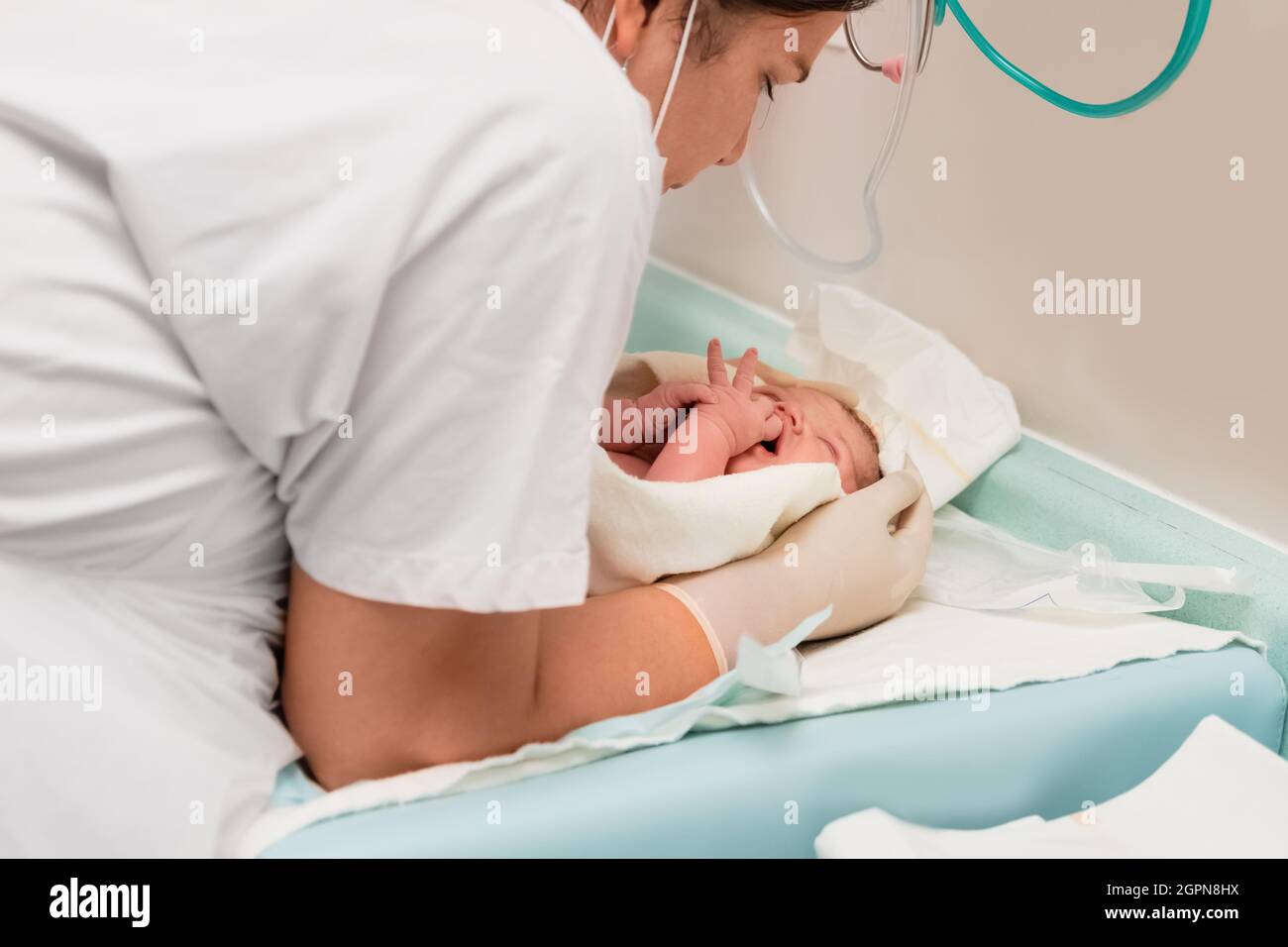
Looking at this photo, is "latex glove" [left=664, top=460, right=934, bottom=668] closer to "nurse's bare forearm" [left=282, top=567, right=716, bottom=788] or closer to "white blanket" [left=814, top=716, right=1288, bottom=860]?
"nurse's bare forearm" [left=282, top=567, right=716, bottom=788]

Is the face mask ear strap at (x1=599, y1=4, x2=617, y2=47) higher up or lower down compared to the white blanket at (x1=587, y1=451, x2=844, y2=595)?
higher up

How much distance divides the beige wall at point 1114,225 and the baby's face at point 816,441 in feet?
0.78

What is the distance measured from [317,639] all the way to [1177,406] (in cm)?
95

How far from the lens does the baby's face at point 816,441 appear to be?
4.37 feet

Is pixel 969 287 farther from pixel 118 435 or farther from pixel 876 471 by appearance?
pixel 118 435

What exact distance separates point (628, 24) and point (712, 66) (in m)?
0.09

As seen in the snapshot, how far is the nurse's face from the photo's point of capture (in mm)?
892

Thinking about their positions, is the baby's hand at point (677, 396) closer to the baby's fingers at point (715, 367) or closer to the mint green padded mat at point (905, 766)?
the baby's fingers at point (715, 367)

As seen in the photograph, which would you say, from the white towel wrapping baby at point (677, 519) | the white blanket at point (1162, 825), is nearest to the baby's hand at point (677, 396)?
the white towel wrapping baby at point (677, 519)

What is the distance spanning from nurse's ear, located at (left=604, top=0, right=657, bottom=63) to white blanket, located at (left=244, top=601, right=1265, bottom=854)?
461mm

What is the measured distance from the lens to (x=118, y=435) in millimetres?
678

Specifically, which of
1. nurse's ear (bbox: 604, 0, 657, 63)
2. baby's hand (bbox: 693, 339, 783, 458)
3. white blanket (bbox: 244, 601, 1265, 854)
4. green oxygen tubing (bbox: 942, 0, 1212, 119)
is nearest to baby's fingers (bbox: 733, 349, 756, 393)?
baby's hand (bbox: 693, 339, 783, 458)

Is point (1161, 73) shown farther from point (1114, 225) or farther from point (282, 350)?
point (282, 350)
